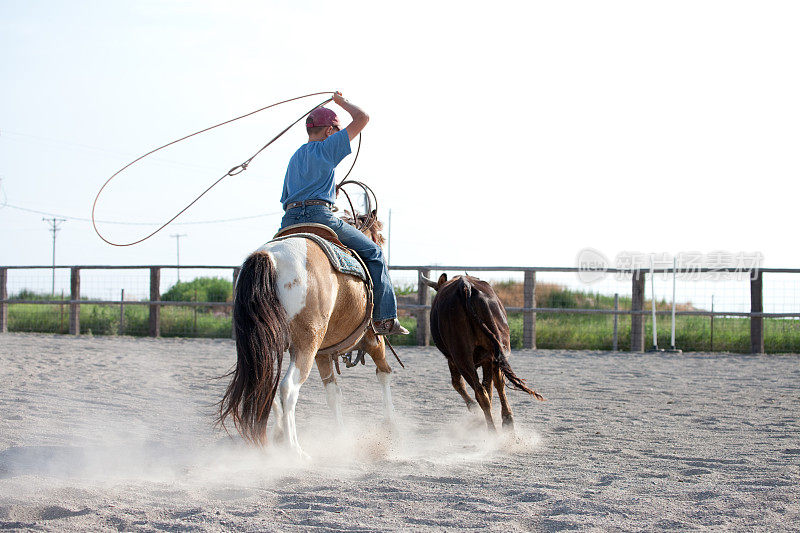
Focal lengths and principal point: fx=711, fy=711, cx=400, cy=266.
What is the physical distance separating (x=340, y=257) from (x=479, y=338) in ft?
4.78

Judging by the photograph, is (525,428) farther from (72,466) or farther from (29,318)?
(29,318)

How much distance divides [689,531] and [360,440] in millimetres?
2372

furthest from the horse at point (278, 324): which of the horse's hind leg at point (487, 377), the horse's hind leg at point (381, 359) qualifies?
the horse's hind leg at point (487, 377)

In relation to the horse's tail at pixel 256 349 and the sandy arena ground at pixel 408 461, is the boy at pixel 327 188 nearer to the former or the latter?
the horse's tail at pixel 256 349

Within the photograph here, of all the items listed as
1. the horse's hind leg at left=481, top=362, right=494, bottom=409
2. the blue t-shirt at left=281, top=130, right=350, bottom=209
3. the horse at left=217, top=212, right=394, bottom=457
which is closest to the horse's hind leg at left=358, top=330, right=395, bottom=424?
the horse's hind leg at left=481, top=362, right=494, bottom=409

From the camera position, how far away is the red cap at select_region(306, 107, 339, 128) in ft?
15.1

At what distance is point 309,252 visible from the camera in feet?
13.1

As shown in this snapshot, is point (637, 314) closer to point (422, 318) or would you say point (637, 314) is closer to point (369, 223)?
point (422, 318)

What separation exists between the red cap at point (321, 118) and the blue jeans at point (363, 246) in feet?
1.86

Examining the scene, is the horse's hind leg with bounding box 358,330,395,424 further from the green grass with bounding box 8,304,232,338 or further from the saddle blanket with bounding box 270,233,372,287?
the green grass with bounding box 8,304,232,338

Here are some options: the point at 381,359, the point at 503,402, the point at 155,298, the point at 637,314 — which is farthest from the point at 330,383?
the point at 155,298

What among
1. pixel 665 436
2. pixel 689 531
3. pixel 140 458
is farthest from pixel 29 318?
pixel 689 531

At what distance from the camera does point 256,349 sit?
3643 mm

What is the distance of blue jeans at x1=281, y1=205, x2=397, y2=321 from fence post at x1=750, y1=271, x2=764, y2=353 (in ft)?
30.5
